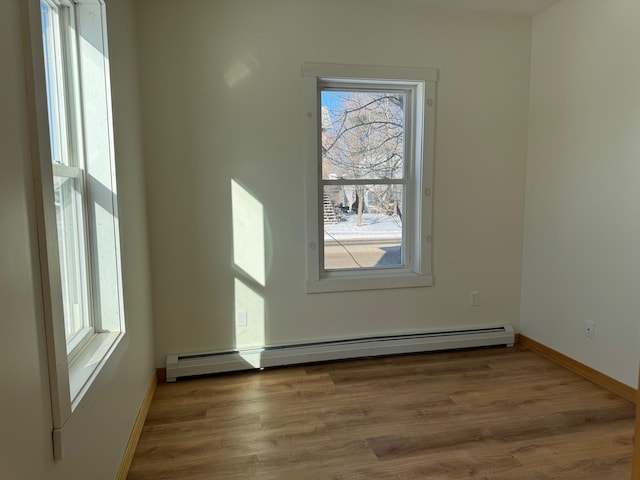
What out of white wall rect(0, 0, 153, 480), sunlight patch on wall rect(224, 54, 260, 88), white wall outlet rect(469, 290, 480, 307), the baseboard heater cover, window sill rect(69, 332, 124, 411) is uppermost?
sunlight patch on wall rect(224, 54, 260, 88)

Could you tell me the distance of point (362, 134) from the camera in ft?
10.7

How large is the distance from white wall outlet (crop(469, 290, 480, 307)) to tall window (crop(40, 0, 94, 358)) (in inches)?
108

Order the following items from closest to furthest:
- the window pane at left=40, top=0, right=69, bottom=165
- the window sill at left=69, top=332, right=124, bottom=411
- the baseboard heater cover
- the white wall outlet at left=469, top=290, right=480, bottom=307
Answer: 1. the window sill at left=69, top=332, right=124, bottom=411
2. the window pane at left=40, top=0, right=69, bottom=165
3. the baseboard heater cover
4. the white wall outlet at left=469, top=290, right=480, bottom=307

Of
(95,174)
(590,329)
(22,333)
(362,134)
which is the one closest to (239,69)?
(362,134)

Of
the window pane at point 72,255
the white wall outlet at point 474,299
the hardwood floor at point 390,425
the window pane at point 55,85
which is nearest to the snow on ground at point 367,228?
the white wall outlet at point 474,299

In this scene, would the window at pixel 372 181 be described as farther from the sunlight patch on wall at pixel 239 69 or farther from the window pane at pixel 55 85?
the window pane at pixel 55 85

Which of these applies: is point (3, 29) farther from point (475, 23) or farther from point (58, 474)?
point (475, 23)

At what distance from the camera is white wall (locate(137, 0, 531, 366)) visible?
284 centimetres

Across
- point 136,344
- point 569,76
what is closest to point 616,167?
point 569,76

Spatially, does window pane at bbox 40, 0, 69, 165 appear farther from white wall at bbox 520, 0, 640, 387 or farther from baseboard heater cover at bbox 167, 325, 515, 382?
white wall at bbox 520, 0, 640, 387

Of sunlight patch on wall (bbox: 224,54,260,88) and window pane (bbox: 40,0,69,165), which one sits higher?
sunlight patch on wall (bbox: 224,54,260,88)

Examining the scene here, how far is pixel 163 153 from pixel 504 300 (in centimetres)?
286

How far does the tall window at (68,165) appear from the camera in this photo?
1643 mm

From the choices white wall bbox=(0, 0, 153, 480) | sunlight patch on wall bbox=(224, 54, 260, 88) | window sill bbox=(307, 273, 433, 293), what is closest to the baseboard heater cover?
window sill bbox=(307, 273, 433, 293)
